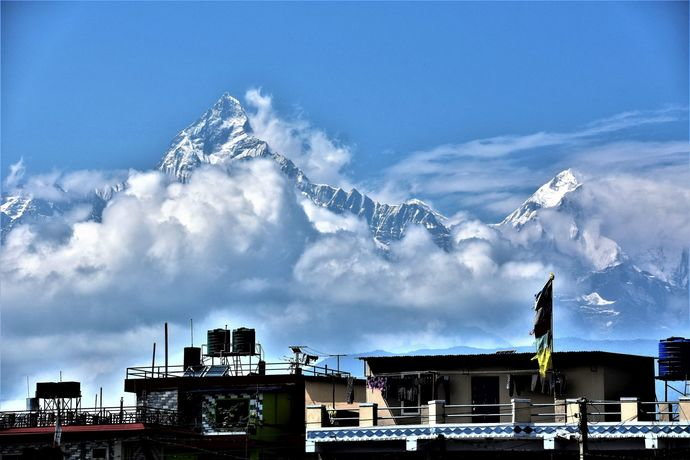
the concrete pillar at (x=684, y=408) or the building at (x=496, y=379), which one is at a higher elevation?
the building at (x=496, y=379)

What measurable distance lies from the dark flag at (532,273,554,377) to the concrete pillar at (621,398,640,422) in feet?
17.2

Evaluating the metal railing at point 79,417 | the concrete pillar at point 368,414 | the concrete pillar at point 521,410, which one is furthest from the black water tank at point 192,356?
the concrete pillar at point 521,410

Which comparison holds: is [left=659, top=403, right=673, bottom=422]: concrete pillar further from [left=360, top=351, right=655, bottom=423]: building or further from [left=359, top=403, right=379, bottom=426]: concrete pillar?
[left=359, top=403, right=379, bottom=426]: concrete pillar

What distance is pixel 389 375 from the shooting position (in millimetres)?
92500

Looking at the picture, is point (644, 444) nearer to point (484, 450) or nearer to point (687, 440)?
point (687, 440)

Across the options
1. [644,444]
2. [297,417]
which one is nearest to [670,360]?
[644,444]

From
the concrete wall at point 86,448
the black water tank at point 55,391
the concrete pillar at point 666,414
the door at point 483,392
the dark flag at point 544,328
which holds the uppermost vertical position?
the dark flag at point 544,328

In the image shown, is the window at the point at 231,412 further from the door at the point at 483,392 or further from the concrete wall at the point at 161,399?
the door at the point at 483,392

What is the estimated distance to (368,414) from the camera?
291ft

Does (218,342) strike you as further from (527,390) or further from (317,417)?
(527,390)

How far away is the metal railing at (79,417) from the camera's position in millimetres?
92938

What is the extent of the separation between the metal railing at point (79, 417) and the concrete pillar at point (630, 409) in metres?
27.2

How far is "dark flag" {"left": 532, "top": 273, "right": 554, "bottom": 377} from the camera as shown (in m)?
85.4

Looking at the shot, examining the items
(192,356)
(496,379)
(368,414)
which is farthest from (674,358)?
(192,356)
